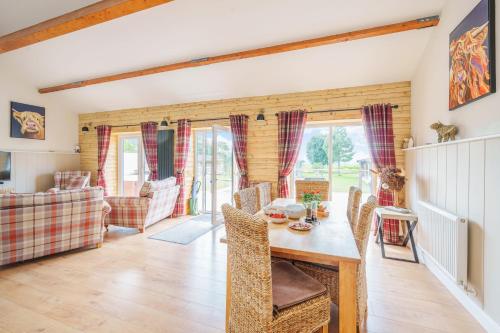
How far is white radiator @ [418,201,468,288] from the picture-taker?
6.40ft

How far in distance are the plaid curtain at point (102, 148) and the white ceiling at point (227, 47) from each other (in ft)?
4.46

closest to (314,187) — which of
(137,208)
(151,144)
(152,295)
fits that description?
(152,295)

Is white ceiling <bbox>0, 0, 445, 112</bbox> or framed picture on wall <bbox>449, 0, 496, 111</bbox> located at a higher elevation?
white ceiling <bbox>0, 0, 445, 112</bbox>

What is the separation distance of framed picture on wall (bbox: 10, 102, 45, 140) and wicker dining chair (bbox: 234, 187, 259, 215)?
6.08 m

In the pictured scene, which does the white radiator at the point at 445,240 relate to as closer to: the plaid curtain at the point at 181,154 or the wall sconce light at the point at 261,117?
the wall sconce light at the point at 261,117

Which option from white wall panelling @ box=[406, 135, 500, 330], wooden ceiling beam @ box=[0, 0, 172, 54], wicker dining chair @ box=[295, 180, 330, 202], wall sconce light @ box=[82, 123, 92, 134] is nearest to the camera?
white wall panelling @ box=[406, 135, 500, 330]

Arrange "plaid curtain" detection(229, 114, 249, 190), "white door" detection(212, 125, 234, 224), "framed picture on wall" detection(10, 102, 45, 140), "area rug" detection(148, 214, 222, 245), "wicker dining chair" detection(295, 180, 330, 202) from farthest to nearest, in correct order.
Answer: "framed picture on wall" detection(10, 102, 45, 140)
"white door" detection(212, 125, 234, 224)
"plaid curtain" detection(229, 114, 249, 190)
"area rug" detection(148, 214, 222, 245)
"wicker dining chair" detection(295, 180, 330, 202)

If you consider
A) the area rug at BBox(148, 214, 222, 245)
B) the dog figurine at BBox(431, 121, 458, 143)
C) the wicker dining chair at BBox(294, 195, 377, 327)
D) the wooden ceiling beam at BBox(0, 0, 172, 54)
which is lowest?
the area rug at BBox(148, 214, 222, 245)

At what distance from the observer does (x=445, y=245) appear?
219 cm

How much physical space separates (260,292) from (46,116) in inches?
286

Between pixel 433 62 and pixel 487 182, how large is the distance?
187cm

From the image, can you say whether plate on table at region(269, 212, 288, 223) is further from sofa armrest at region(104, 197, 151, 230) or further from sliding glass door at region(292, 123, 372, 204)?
sofa armrest at region(104, 197, 151, 230)

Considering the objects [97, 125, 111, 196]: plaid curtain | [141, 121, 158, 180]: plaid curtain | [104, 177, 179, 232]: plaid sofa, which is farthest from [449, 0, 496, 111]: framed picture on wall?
[97, 125, 111, 196]: plaid curtain

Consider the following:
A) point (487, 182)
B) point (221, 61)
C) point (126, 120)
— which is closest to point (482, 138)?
point (487, 182)
